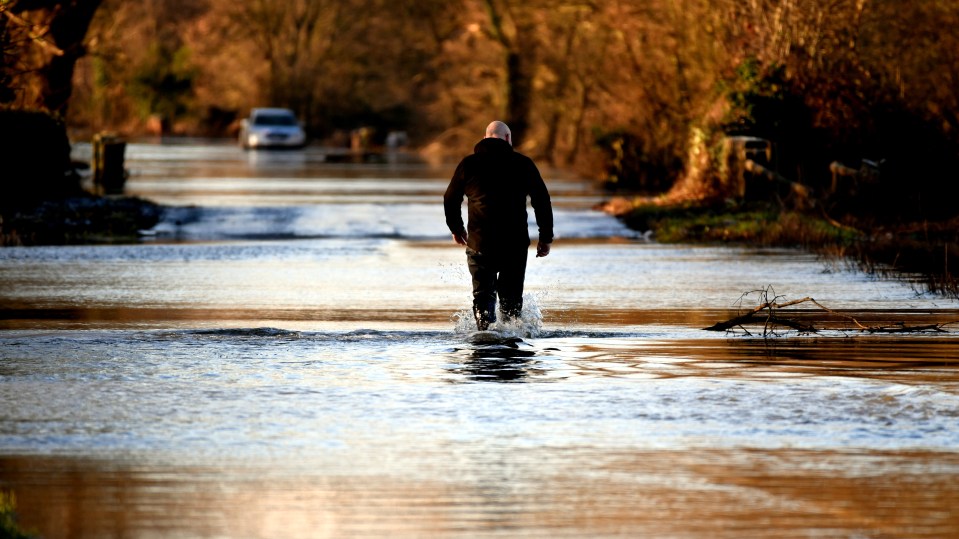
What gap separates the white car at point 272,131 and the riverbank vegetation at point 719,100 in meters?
5.32

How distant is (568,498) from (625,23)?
34.2m

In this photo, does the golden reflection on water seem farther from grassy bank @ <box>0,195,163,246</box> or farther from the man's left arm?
grassy bank @ <box>0,195,163,246</box>

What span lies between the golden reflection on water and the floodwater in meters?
0.02

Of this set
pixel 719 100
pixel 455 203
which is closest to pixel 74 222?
pixel 719 100

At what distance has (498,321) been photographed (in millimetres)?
13430

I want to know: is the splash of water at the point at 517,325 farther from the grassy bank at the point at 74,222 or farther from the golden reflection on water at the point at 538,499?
the grassy bank at the point at 74,222

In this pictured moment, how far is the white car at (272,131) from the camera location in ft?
235

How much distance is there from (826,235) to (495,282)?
11.3m

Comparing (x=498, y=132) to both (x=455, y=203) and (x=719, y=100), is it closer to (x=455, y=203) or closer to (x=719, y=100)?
(x=455, y=203)

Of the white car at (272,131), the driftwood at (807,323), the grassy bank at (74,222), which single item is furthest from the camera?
the white car at (272,131)

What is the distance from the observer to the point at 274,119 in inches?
2889

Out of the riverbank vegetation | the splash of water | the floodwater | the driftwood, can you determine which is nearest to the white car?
the riverbank vegetation

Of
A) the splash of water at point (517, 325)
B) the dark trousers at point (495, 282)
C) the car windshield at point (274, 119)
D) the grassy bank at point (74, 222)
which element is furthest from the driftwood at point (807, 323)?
the car windshield at point (274, 119)

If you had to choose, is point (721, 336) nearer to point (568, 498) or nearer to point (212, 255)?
point (568, 498)
